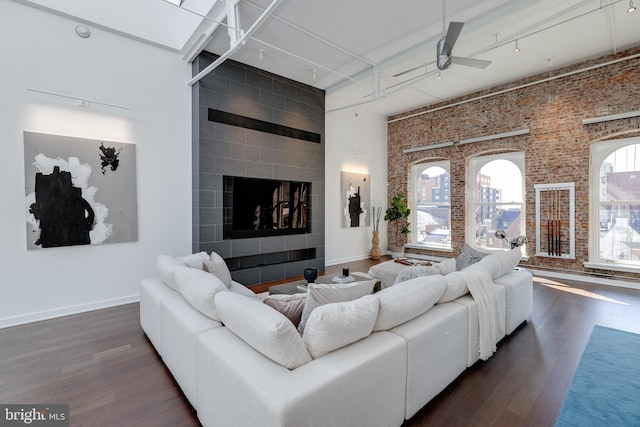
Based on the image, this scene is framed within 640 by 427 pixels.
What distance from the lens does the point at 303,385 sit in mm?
1273

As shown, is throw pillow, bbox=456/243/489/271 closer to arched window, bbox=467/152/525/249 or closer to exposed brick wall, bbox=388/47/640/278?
exposed brick wall, bbox=388/47/640/278

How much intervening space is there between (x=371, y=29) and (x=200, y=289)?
391cm

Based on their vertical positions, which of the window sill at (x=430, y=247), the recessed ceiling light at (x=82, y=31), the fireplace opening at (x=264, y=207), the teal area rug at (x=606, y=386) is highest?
the recessed ceiling light at (x=82, y=31)

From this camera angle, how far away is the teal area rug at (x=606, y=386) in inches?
74.0

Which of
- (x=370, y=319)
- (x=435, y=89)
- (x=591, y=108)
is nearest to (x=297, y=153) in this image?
(x=435, y=89)

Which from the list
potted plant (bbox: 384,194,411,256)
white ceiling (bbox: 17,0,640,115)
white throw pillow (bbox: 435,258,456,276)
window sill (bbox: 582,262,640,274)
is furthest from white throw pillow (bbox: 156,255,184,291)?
window sill (bbox: 582,262,640,274)

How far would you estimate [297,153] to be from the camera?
5613 millimetres

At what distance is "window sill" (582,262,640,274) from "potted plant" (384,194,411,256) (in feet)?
11.7

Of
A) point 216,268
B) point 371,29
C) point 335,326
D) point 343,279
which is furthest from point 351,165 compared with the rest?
point 335,326

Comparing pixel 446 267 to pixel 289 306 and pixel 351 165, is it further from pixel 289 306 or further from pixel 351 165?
pixel 351 165

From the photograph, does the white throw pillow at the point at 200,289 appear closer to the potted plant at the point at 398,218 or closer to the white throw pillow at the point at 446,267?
the white throw pillow at the point at 446,267

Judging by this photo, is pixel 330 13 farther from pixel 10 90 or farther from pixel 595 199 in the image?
pixel 595 199

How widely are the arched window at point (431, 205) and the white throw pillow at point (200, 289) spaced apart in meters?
6.50

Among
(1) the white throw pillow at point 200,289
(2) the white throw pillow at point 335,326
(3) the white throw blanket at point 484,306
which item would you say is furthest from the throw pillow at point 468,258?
(1) the white throw pillow at point 200,289
